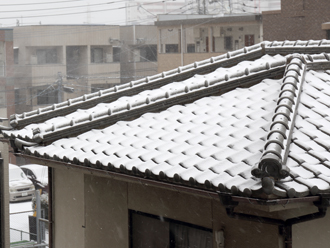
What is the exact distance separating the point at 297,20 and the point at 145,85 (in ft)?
56.7

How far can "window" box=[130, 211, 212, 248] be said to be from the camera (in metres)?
5.05

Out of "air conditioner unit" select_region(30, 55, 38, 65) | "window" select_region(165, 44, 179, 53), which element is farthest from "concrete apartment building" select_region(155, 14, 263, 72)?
"air conditioner unit" select_region(30, 55, 38, 65)

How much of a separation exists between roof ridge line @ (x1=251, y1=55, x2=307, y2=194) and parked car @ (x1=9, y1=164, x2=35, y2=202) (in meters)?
17.9

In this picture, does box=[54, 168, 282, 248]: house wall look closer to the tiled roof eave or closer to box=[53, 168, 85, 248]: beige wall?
box=[53, 168, 85, 248]: beige wall

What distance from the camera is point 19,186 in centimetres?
2175

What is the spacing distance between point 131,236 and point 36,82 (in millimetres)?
32050

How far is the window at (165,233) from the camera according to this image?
5.05 m

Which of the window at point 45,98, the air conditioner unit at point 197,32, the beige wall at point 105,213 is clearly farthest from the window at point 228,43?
the beige wall at point 105,213

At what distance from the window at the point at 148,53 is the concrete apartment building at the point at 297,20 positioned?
58.8 feet

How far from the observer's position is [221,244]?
15.3 ft

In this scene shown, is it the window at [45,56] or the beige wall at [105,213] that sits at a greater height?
the window at [45,56]

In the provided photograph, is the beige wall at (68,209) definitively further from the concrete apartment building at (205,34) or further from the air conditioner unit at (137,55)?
the air conditioner unit at (137,55)

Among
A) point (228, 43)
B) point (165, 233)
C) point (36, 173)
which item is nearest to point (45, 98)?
point (36, 173)

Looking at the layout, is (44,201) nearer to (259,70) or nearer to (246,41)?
(259,70)
